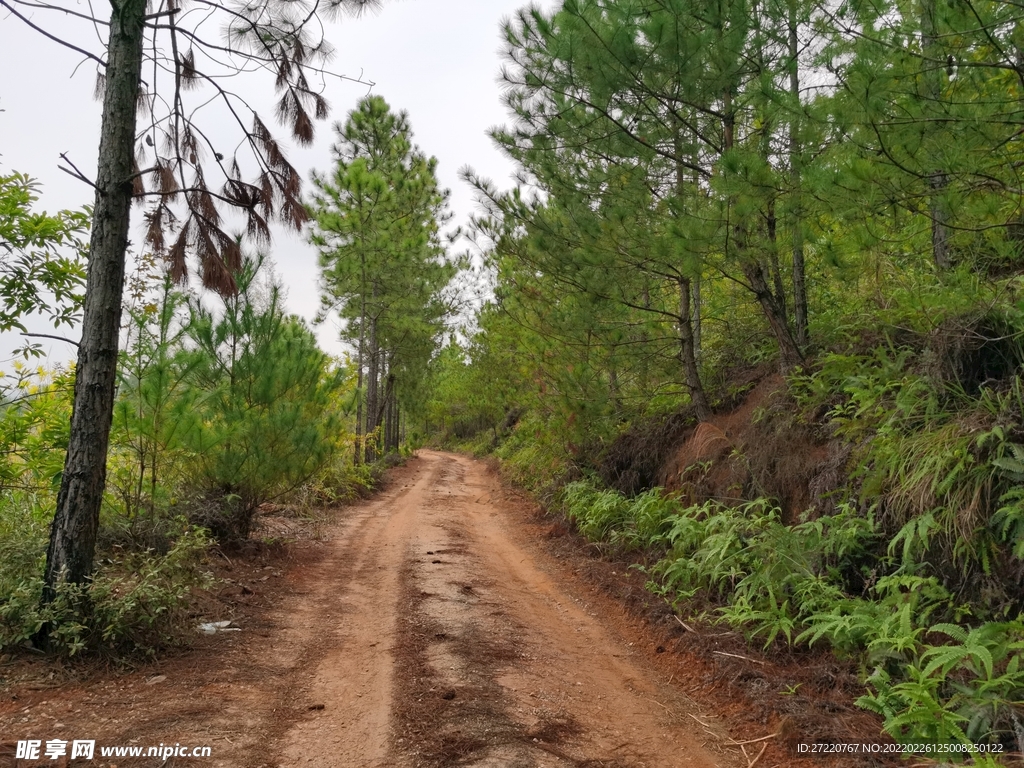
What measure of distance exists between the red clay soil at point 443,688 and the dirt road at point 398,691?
13 millimetres

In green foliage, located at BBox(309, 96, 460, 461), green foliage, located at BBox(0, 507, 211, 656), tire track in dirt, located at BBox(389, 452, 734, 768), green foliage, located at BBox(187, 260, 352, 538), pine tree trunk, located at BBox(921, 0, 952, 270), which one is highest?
green foliage, located at BBox(309, 96, 460, 461)

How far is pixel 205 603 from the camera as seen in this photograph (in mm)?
5352

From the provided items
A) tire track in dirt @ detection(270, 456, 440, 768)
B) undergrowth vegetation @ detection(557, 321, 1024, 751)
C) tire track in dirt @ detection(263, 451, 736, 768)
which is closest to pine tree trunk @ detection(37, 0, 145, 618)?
tire track in dirt @ detection(263, 451, 736, 768)

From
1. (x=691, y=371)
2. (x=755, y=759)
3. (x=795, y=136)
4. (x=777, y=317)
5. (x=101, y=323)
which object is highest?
(x=795, y=136)

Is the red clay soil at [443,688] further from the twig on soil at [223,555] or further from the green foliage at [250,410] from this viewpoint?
the green foliage at [250,410]

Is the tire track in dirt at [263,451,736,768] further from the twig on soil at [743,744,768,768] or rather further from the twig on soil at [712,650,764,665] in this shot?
the twig on soil at [712,650,764,665]

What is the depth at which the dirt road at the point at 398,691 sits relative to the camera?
315cm

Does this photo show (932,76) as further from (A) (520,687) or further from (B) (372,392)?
(B) (372,392)

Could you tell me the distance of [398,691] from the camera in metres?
3.85

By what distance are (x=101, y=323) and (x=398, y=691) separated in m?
3.24

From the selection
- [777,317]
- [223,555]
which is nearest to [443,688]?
[223,555]

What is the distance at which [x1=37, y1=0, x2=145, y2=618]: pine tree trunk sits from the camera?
4055 millimetres

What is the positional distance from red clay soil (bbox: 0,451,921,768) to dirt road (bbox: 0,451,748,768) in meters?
0.01

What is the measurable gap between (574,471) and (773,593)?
6.74m
